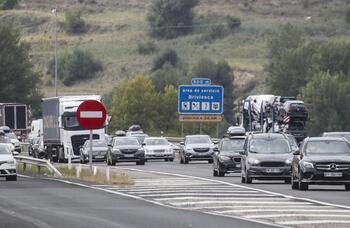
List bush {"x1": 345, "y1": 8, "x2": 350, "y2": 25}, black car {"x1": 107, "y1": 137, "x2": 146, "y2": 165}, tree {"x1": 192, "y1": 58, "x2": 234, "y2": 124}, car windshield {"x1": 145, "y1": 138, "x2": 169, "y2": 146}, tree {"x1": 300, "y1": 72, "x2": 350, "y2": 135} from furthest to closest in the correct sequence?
bush {"x1": 345, "y1": 8, "x2": 350, "y2": 25}, tree {"x1": 192, "y1": 58, "x2": 234, "y2": 124}, tree {"x1": 300, "y1": 72, "x2": 350, "y2": 135}, car windshield {"x1": 145, "y1": 138, "x2": 169, "y2": 146}, black car {"x1": 107, "y1": 137, "x2": 146, "y2": 165}

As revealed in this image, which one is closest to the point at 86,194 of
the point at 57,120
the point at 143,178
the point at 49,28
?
the point at 143,178

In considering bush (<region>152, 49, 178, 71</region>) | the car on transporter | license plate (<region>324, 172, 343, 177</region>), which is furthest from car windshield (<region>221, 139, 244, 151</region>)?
bush (<region>152, 49, 178, 71</region>)

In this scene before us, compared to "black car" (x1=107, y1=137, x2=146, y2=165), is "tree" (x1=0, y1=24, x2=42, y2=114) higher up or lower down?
higher up

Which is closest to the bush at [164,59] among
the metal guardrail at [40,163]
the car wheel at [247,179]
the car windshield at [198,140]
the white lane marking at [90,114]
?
the car windshield at [198,140]

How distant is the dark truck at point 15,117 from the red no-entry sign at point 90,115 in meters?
51.3

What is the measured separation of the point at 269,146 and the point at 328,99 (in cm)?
8331

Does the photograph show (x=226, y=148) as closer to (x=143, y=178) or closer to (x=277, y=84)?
(x=143, y=178)

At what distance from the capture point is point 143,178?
153 feet

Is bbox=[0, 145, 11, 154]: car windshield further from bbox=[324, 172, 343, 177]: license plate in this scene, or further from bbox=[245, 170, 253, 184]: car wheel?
bbox=[324, 172, 343, 177]: license plate

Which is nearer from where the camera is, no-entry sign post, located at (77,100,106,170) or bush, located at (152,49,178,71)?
no-entry sign post, located at (77,100,106,170)

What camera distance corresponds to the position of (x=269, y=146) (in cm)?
4303

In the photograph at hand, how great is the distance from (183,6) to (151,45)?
13.4 metres

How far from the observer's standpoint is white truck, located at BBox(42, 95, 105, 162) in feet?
230

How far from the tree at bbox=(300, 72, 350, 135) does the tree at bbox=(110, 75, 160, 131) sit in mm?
13137
